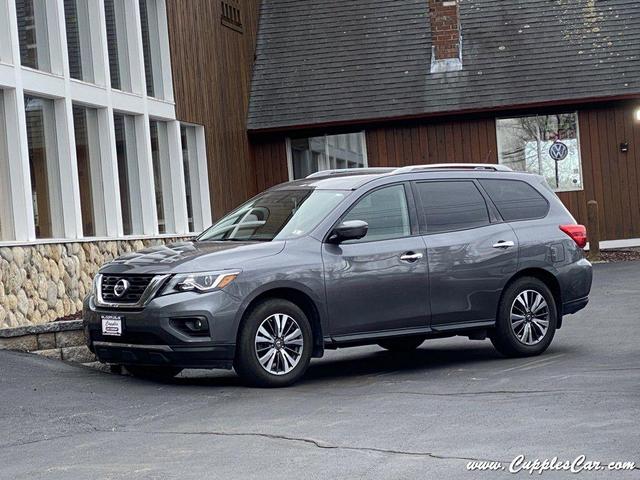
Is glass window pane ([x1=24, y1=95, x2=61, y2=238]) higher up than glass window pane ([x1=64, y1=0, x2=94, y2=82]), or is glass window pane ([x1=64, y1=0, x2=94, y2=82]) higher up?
glass window pane ([x1=64, y1=0, x2=94, y2=82])

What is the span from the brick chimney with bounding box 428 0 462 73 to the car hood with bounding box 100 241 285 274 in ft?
59.7

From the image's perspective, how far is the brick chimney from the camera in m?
28.6

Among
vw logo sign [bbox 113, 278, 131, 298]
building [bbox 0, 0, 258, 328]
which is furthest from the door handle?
building [bbox 0, 0, 258, 328]

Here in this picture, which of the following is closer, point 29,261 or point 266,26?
point 29,261

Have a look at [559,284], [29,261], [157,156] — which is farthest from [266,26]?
[559,284]

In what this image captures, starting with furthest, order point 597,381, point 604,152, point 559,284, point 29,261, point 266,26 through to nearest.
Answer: point 266,26 → point 604,152 → point 29,261 → point 559,284 → point 597,381

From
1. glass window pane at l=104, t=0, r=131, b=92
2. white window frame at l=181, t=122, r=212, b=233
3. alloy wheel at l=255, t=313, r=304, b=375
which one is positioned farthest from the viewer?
white window frame at l=181, t=122, r=212, b=233

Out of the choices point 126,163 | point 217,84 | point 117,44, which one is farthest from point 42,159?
point 217,84

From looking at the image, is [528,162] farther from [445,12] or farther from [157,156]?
[157,156]

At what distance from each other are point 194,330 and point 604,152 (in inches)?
754

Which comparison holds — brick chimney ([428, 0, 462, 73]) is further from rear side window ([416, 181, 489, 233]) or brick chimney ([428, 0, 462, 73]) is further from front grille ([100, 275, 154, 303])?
front grille ([100, 275, 154, 303])

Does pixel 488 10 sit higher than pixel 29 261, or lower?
higher

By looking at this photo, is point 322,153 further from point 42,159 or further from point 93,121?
point 42,159

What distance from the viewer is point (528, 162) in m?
28.2
